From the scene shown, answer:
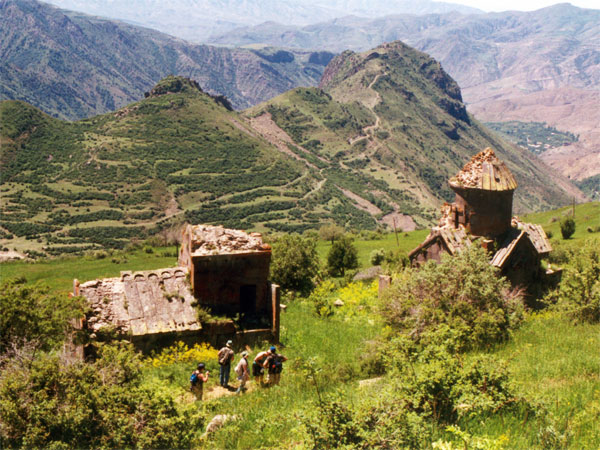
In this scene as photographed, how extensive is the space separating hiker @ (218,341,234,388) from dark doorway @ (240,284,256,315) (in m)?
5.10

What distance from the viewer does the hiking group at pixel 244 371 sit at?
1236cm

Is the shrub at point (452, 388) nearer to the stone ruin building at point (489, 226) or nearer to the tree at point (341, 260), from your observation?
the stone ruin building at point (489, 226)

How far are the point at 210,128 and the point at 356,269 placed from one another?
118 meters

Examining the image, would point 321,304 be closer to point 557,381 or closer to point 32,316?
point 32,316

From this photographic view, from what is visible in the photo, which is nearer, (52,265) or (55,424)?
(55,424)

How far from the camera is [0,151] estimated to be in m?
117

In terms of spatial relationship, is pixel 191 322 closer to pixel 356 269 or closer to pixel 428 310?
pixel 428 310

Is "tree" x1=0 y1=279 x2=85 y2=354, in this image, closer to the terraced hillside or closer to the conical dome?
the conical dome

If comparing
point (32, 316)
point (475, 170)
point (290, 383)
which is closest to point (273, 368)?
point (290, 383)

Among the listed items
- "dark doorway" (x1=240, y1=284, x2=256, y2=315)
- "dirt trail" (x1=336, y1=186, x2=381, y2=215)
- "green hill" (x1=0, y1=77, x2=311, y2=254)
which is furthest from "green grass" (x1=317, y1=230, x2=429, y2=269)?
"dirt trail" (x1=336, y1=186, x2=381, y2=215)

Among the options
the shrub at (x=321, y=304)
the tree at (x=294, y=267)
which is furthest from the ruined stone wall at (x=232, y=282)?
the tree at (x=294, y=267)

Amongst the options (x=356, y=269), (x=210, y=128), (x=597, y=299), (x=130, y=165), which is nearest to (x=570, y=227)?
(x=356, y=269)

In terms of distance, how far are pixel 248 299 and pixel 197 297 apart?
196cm

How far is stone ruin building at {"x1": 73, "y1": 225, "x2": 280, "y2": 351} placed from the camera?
16.3 m
